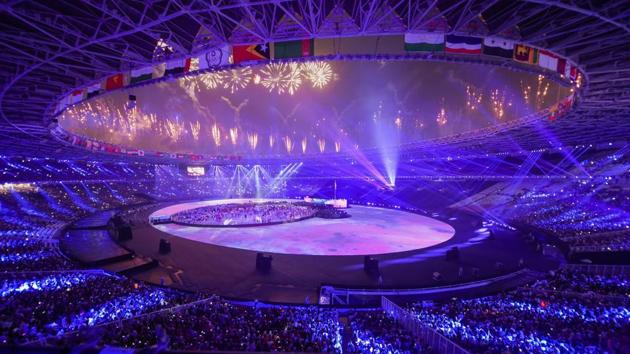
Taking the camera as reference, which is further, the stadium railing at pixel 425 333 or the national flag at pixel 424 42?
the national flag at pixel 424 42

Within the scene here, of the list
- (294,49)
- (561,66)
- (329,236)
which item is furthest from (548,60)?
(329,236)

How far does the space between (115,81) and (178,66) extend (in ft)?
13.6

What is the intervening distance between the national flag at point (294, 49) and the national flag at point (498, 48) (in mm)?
6655

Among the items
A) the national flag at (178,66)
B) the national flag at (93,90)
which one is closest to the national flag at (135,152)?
the national flag at (93,90)

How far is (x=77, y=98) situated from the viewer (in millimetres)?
17547

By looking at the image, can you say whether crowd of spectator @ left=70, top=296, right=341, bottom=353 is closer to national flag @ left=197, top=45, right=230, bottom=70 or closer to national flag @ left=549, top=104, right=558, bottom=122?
national flag @ left=197, top=45, right=230, bottom=70

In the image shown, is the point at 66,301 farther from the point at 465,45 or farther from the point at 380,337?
the point at 465,45

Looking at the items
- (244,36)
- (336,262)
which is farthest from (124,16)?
(336,262)

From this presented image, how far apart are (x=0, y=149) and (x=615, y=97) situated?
55.6 meters

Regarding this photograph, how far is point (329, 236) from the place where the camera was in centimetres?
3450

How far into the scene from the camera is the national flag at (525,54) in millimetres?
12016

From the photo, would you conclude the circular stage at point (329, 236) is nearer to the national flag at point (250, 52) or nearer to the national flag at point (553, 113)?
the national flag at point (553, 113)

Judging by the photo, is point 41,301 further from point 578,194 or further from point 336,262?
point 578,194

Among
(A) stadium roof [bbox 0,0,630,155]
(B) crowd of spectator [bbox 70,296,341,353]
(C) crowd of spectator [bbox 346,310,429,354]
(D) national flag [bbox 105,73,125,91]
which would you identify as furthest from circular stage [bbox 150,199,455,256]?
(A) stadium roof [bbox 0,0,630,155]
